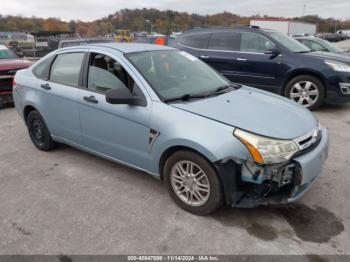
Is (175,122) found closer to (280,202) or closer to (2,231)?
(280,202)

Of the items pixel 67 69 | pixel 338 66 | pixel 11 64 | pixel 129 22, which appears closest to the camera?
pixel 67 69

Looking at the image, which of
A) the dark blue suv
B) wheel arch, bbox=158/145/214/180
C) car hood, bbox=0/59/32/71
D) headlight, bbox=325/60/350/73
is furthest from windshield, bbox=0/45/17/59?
headlight, bbox=325/60/350/73

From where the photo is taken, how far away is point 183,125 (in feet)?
9.48

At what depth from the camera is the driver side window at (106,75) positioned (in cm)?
344

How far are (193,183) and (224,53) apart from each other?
5.04 metres

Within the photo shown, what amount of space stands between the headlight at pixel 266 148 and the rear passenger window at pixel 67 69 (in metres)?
2.29

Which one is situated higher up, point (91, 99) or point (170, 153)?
point (91, 99)

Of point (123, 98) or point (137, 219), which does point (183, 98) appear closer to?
point (123, 98)

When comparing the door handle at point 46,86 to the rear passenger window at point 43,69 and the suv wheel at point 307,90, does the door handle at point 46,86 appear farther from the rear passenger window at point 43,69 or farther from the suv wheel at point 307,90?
the suv wheel at point 307,90

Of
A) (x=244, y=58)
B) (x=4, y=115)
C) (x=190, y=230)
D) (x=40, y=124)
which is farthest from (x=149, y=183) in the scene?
(x=4, y=115)

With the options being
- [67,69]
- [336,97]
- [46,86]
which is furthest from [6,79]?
[336,97]

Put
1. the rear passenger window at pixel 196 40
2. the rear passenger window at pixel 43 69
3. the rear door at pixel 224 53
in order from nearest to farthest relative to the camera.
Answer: the rear passenger window at pixel 43 69 < the rear door at pixel 224 53 < the rear passenger window at pixel 196 40

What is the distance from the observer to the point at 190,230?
112 inches

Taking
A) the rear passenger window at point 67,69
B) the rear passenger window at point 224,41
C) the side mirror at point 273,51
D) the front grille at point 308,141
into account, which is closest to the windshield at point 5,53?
the rear passenger window at point 67,69
